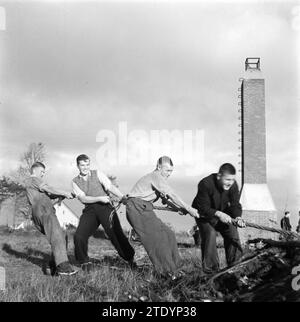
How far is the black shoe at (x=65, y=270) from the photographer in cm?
453

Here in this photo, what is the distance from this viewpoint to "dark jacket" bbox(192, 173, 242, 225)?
4508 millimetres

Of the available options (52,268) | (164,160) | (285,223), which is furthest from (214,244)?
(285,223)

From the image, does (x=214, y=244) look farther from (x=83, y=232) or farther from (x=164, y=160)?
(x=83, y=232)

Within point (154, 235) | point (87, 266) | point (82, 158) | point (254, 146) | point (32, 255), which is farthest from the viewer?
point (254, 146)

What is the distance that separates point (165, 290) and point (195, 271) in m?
0.62

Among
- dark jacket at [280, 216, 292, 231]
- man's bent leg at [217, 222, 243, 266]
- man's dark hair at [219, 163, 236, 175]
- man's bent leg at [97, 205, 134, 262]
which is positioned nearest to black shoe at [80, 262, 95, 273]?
man's bent leg at [97, 205, 134, 262]

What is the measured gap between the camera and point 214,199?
457 cm

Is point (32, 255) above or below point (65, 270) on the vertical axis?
below

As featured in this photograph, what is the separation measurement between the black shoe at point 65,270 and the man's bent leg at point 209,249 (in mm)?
1375

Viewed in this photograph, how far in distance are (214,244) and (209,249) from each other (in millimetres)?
75

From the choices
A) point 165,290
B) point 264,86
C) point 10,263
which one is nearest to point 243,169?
point 264,86

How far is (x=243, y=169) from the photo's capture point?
18797mm
